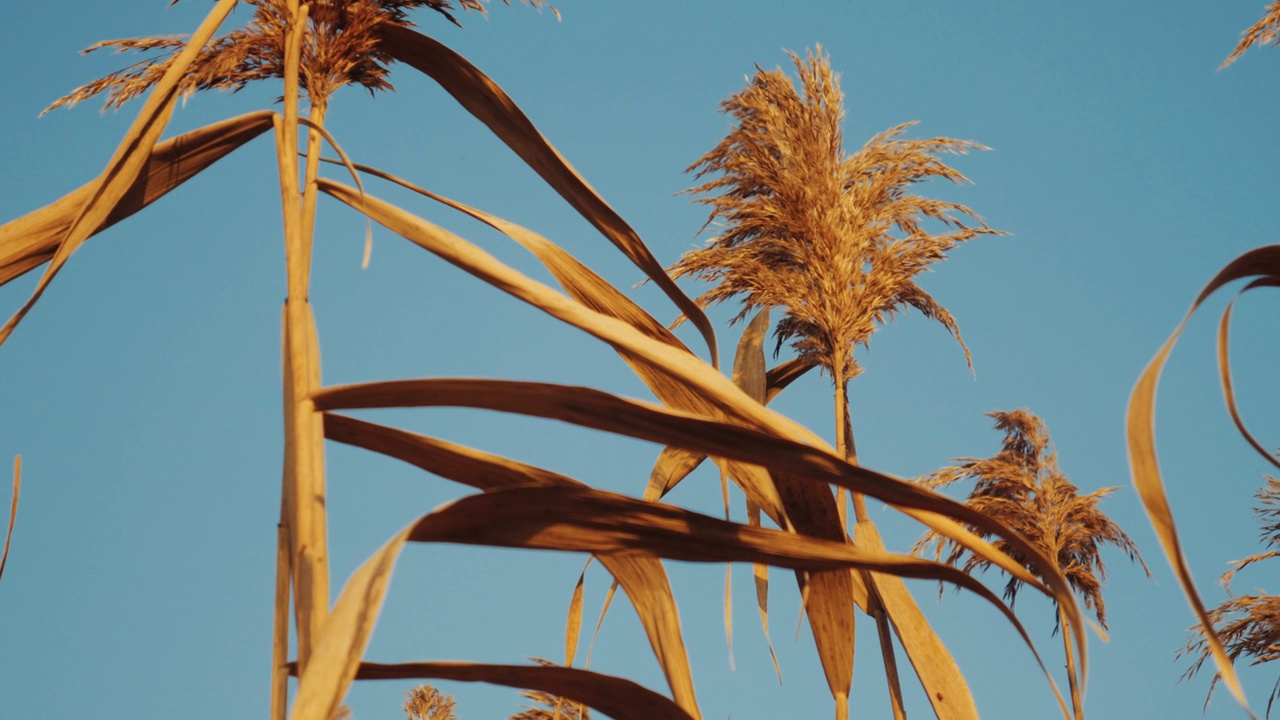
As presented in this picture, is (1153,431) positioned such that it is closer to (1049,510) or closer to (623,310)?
(623,310)

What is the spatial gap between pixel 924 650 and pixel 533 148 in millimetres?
1057

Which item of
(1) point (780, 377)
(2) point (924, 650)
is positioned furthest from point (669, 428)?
(1) point (780, 377)

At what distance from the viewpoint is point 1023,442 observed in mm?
10102

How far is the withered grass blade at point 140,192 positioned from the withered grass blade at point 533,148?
271mm

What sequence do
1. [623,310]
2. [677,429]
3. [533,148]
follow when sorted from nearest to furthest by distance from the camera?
[677,429] → [623,310] → [533,148]

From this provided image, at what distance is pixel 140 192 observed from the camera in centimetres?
158

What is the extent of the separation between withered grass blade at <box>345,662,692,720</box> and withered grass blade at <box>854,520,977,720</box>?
65cm

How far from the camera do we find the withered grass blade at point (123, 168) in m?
1.31

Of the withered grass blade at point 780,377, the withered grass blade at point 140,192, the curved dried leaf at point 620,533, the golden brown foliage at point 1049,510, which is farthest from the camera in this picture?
the golden brown foliage at point 1049,510

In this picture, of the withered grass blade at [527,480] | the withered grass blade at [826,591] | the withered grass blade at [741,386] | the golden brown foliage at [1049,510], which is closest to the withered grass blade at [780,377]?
the withered grass blade at [741,386]

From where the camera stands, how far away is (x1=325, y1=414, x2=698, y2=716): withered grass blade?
1.29 meters

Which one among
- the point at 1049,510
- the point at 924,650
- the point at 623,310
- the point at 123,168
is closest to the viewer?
the point at 123,168

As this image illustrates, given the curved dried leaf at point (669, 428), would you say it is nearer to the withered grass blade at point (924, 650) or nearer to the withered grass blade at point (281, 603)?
the withered grass blade at point (281, 603)

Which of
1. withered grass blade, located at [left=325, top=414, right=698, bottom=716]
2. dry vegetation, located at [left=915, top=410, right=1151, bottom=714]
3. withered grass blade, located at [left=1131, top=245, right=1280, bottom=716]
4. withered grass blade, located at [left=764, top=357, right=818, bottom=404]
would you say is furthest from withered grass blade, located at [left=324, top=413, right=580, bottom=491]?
dry vegetation, located at [left=915, top=410, right=1151, bottom=714]
